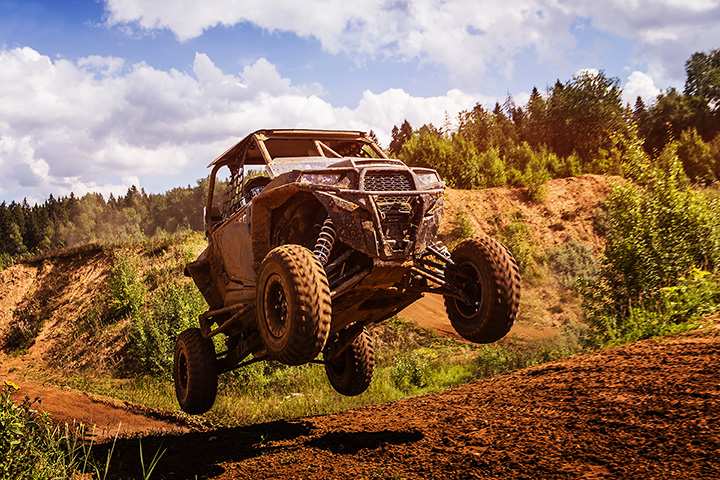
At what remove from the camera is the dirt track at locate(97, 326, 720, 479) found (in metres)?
4.14

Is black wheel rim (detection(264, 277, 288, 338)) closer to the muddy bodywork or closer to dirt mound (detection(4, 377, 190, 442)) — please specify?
the muddy bodywork

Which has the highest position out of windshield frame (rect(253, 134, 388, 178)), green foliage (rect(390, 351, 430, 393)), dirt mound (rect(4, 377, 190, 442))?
windshield frame (rect(253, 134, 388, 178))

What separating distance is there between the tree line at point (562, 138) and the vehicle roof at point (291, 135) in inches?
393

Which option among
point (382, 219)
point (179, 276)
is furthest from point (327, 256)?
point (179, 276)

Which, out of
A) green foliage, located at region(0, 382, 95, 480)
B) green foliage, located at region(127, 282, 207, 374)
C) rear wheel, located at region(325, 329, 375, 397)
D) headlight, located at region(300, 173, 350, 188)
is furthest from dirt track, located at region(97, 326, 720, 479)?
green foliage, located at region(127, 282, 207, 374)

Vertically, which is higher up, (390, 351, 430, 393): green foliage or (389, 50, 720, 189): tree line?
(389, 50, 720, 189): tree line

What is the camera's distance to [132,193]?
13488 cm

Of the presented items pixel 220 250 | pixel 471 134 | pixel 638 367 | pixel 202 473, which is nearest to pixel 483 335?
pixel 638 367

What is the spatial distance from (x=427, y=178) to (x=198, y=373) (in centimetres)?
418

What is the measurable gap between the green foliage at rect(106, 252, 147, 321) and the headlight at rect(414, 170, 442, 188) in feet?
60.5

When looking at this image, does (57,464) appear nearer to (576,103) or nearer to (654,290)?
(654,290)

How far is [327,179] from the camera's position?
5965mm

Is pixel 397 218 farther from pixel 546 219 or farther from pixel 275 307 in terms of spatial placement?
pixel 546 219

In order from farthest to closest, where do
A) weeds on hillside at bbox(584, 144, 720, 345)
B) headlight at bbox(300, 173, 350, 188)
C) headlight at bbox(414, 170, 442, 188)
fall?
1. weeds on hillside at bbox(584, 144, 720, 345)
2. headlight at bbox(414, 170, 442, 188)
3. headlight at bbox(300, 173, 350, 188)
